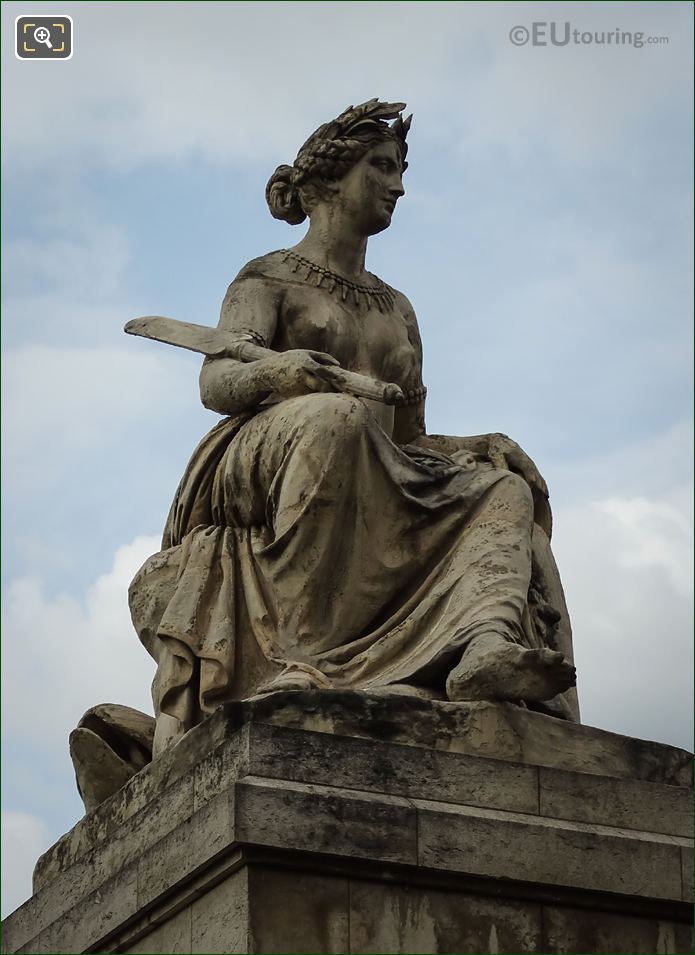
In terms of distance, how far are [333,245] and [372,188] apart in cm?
38

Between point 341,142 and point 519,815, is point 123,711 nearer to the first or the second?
point 519,815

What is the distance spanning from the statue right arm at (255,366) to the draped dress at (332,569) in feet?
0.35

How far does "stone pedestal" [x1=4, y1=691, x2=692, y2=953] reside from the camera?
8.36m

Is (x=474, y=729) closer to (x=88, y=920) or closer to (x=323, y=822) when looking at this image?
(x=323, y=822)

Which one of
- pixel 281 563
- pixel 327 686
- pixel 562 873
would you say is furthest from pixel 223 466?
pixel 562 873

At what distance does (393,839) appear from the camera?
848 cm

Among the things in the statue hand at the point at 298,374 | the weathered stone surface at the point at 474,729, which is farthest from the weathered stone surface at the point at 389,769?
the statue hand at the point at 298,374

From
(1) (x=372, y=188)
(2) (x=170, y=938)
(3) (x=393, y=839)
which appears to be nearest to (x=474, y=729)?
(3) (x=393, y=839)

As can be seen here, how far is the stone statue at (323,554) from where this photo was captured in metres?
9.73

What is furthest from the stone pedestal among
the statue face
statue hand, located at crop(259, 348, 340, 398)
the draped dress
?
the statue face

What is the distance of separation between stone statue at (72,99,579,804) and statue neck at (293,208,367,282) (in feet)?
1.16

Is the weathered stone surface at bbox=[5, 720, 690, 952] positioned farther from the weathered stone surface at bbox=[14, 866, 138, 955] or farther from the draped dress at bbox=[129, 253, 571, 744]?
the draped dress at bbox=[129, 253, 571, 744]

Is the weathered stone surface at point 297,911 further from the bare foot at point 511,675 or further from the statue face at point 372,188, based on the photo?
the statue face at point 372,188

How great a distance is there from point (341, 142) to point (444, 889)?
180 inches
